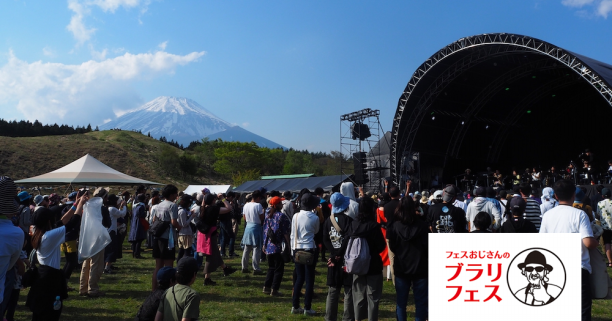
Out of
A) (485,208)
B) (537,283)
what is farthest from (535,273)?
(485,208)

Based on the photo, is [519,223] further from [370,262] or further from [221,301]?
[221,301]

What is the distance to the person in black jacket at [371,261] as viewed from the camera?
15.0 feet

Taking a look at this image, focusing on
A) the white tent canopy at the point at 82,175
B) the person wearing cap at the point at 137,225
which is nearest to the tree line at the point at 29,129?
the white tent canopy at the point at 82,175

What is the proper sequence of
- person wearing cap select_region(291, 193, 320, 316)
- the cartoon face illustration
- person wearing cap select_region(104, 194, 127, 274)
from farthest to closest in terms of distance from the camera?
1. person wearing cap select_region(104, 194, 127, 274)
2. person wearing cap select_region(291, 193, 320, 316)
3. the cartoon face illustration

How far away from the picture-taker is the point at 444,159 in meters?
23.7

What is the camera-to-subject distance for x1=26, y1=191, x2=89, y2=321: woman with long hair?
4.05 meters

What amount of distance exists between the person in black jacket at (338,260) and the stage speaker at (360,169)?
19640 mm

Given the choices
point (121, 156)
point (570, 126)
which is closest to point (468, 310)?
point (570, 126)

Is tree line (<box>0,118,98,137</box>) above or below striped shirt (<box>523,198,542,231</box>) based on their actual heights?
above

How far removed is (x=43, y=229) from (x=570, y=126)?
26628mm

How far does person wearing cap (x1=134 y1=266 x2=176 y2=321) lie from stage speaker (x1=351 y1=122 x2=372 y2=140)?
72.3ft

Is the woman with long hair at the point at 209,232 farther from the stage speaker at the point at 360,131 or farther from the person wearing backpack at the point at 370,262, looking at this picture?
the stage speaker at the point at 360,131

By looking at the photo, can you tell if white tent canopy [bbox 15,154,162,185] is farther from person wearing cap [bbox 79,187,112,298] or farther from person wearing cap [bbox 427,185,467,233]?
person wearing cap [bbox 427,185,467,233]

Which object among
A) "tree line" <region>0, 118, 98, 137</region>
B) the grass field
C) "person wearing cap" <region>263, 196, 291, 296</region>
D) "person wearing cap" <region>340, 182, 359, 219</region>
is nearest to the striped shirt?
the grass field
